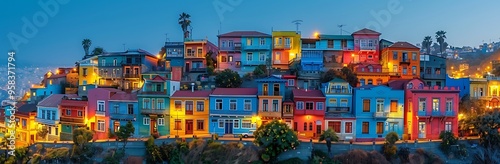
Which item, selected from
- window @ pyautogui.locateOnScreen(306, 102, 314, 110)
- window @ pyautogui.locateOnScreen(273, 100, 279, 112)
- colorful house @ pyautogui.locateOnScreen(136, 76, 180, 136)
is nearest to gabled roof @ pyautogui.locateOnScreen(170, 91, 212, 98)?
colorful house @ pyautogui.locateOnScreen(136, 76, 180, 136)

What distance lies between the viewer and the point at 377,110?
36.0m

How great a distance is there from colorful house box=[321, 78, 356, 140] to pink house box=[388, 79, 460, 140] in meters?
4.63

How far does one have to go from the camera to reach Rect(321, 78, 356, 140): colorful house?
3600 centimetres

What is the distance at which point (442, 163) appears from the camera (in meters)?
31.2

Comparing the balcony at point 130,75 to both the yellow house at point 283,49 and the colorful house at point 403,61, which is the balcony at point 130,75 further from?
the colorful house at point 403,61

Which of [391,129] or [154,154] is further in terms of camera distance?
[391,129]

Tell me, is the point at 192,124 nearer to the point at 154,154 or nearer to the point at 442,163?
the point at 154,154

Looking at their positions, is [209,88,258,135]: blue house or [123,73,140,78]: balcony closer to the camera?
[209,88,258,135]: blue house

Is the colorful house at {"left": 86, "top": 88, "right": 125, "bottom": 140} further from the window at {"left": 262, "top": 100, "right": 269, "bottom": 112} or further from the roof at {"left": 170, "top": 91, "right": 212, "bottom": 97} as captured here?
the window at {"left": 262, "top": 100, "right": 269, "bottom": 112}

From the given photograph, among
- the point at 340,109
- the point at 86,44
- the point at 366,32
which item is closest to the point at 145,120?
the point at 340,109

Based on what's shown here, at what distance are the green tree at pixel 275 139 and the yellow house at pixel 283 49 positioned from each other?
17.9 metres

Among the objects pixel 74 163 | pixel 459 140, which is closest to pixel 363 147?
pixel 459 140

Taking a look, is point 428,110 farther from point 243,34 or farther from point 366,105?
point 243,34

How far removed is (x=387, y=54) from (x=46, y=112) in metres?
35.2
